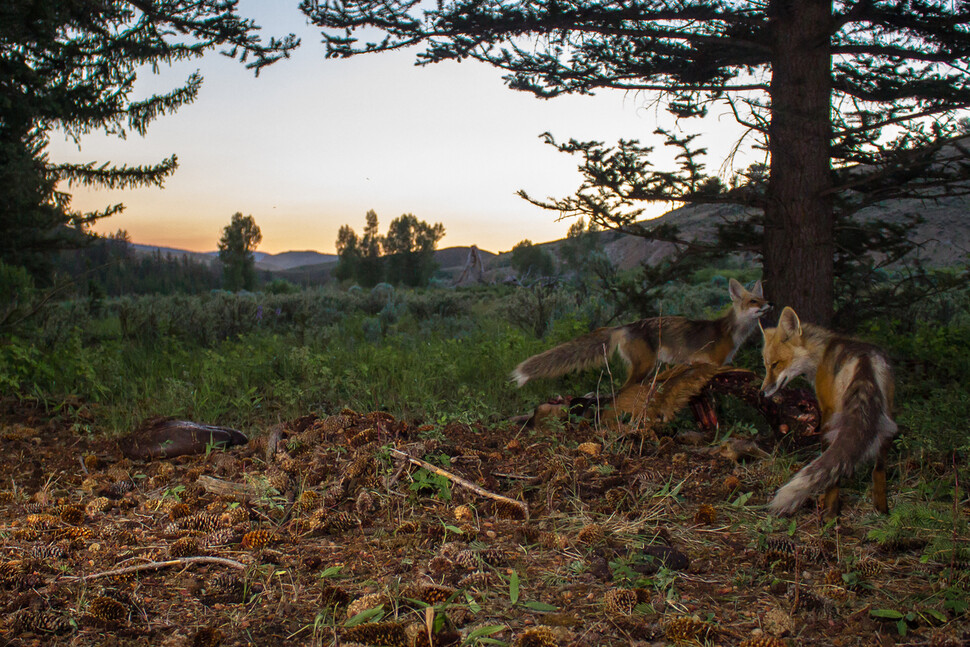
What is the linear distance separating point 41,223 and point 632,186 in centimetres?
840

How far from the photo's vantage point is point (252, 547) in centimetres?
330

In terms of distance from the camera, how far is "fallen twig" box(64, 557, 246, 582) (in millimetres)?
2994

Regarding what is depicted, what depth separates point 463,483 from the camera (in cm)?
378

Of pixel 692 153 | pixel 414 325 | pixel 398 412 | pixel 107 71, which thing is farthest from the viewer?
pixel 414 325

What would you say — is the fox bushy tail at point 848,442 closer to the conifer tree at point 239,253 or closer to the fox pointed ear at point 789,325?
the fox pointed ear at point 789,325

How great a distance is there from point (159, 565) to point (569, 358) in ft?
12.3

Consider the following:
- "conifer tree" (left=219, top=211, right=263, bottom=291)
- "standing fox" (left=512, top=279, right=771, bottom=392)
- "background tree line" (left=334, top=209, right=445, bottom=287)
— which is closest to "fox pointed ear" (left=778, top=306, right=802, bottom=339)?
"standing fox" (left=512, top=279, right=771, bottom=392)

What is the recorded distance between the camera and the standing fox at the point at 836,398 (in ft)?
11.2

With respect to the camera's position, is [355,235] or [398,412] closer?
[398,412]

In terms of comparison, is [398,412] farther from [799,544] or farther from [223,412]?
[799,544]

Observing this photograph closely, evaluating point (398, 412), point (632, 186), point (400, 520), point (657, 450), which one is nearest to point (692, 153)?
point (632, 186)

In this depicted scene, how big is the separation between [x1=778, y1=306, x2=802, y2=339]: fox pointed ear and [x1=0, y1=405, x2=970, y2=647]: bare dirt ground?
0.86 metres

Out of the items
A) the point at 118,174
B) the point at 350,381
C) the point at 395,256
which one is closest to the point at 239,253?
the point at 395,256

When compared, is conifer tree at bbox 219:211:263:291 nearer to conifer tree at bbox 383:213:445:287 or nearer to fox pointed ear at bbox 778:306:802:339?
conifer tree at bbox 383:213:445:287
